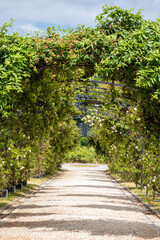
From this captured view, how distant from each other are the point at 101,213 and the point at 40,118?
3339mm

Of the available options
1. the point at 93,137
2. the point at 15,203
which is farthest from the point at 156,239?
the point at 93,137

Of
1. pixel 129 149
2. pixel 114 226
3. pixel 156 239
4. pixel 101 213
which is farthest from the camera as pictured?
pixel 129 149

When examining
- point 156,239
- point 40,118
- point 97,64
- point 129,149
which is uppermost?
point 97,64

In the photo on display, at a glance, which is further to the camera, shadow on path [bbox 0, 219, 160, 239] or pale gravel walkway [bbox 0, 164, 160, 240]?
shadow on path [bbox 0, 219, 160, 239]

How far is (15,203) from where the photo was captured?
1126 centimetres

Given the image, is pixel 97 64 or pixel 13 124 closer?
pixel 97 64

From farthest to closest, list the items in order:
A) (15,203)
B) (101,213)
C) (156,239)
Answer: (15,203) < (101,213) < (156,239)

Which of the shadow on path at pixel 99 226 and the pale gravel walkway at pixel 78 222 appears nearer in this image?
the pale gravel walkway at pixel 78 222

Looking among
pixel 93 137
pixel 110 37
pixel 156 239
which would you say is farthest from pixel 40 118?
pixel 93 137

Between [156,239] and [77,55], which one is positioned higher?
[77,55]

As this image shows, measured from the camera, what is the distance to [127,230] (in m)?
7.34

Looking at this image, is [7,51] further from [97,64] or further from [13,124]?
[13,124]

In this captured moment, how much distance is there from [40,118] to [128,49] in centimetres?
440

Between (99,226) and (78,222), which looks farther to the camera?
(78,222)
